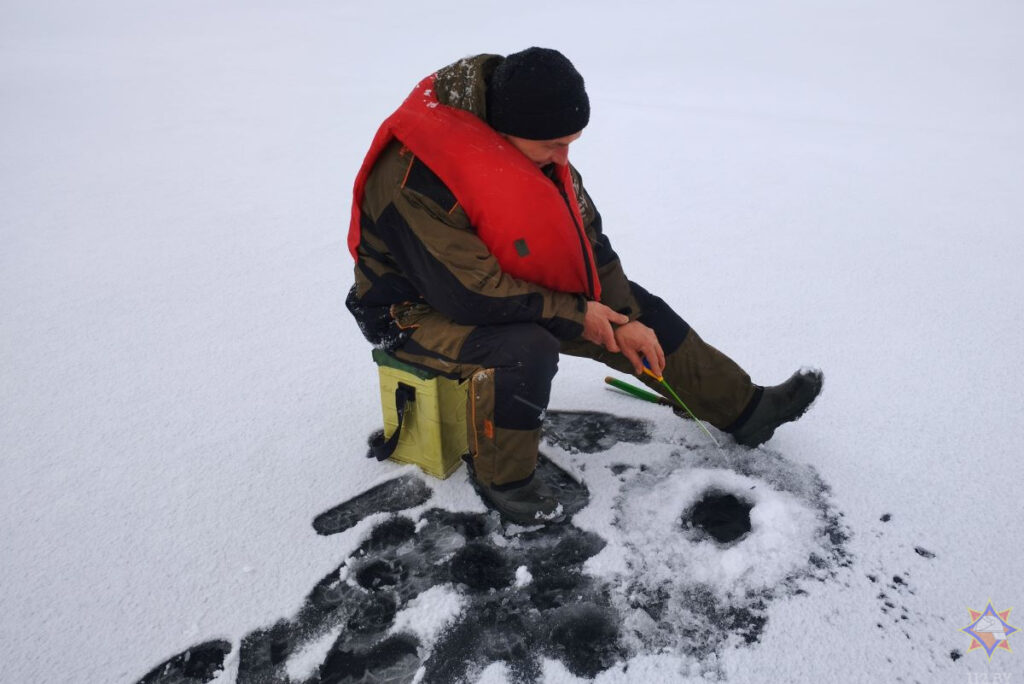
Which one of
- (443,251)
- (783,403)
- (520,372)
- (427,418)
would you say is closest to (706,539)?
(783,403)

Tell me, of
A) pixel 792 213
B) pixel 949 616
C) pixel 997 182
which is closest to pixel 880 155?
pixel 997 182

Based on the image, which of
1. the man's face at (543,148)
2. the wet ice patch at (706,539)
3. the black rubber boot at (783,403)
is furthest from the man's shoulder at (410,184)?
the black rubber boot at (783,403)

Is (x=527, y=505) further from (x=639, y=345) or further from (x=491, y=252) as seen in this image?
(x=491, y=252)

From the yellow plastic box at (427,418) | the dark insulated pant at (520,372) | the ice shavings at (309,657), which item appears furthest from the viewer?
the yellow plastic box at (427,418)

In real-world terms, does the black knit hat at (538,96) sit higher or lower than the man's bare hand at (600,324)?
higher

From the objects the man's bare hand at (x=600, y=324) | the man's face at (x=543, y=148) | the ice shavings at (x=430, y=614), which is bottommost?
the ice shavings at (x=430, y=614)

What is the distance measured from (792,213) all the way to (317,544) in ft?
9.68

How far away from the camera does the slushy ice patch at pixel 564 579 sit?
150cm

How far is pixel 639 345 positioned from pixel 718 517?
0.47 metres

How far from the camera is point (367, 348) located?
264 centimetres

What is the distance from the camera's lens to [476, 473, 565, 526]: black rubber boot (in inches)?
71.0

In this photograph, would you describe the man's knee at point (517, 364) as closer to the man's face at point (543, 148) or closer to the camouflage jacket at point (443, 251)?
the camouflage jacket at point (443, 251)

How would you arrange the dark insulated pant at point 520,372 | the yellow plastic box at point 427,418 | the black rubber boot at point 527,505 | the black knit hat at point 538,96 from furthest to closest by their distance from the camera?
1. the yellow plastic box at point 427,418
2. the black rubber boot at point 527,505
3. the dark insulated pant at point 520,372
4. the black knit hat at point 538,96

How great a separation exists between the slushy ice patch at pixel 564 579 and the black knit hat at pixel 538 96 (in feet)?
2.96
